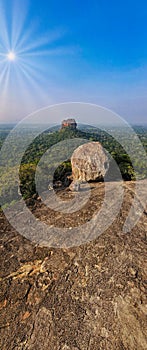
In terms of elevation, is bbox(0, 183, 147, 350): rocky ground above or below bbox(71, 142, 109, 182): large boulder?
below

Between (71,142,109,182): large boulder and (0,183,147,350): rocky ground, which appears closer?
(0,183,147,350): rocky ground

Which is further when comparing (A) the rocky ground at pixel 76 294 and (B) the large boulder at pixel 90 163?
(B) the large boulder at pixel 90 163

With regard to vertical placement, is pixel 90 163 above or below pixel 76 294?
above

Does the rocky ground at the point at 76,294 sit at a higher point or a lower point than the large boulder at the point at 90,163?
lower

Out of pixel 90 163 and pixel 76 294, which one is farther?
pixel 90 163

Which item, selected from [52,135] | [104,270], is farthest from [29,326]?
[52,135]
